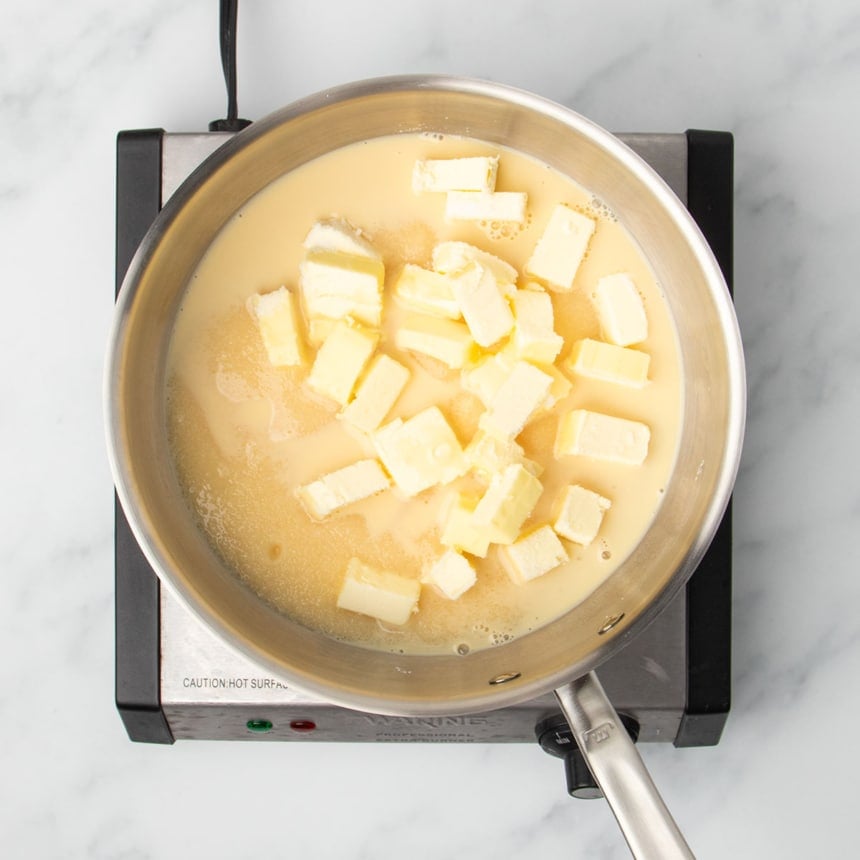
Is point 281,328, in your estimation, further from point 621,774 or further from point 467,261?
point 621,774

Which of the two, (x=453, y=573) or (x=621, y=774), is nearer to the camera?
(x=621, y=774)

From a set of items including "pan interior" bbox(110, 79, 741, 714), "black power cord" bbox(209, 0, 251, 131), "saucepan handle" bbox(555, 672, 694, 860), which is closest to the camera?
"saucepan handle" bbox(555, 672, 694, 860)

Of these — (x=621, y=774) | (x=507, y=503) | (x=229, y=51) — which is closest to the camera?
(x=621, y=774)

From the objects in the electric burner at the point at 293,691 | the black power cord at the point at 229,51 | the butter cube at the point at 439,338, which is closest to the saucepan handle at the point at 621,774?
the electric burner at the point at 293,691

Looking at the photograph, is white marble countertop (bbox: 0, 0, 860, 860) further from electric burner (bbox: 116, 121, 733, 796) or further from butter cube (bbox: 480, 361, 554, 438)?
butter cube (bbox: 480, 361, 554, 438)

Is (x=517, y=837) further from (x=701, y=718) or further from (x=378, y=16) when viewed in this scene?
(x=378, y=16)

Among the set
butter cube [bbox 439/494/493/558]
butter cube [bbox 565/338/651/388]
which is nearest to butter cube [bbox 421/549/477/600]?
butter cube [bbox 439/494/493/558]

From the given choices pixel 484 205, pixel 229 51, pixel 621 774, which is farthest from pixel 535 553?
pixel 229 51
